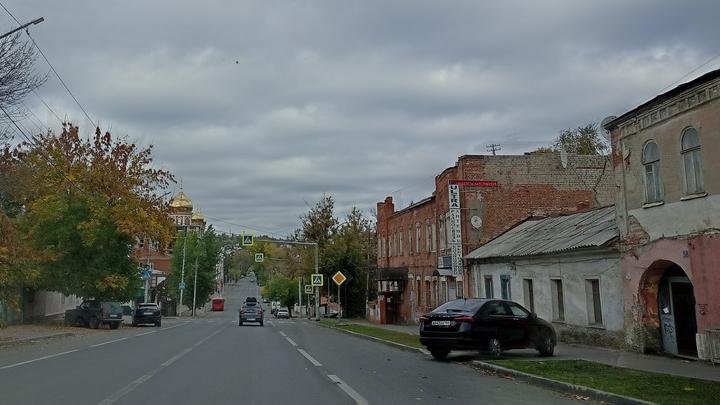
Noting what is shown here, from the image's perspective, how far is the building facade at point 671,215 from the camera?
1407 centimetres

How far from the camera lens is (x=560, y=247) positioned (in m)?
20.6

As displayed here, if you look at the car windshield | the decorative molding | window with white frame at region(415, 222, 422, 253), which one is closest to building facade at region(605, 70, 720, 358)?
the decorative molding

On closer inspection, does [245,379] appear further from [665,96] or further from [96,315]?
[96,315]

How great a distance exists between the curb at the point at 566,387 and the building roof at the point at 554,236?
6702 millimetres

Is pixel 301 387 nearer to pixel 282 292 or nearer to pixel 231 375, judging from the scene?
pixel 231 375

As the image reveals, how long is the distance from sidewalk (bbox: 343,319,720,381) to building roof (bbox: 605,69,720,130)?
632 cm

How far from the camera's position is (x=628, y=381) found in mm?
10875

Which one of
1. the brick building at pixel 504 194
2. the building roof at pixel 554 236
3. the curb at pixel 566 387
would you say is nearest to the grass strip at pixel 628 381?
the curb at pixel 566 387

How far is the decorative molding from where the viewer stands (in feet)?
46.5

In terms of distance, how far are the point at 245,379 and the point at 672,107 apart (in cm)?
1190

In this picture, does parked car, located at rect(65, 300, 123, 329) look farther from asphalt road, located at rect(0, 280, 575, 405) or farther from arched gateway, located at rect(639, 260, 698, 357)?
arched gateway, located at rect(639, 260, 698, 357)

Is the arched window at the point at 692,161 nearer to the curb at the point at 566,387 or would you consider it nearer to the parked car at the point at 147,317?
the curb at the point at 566,387

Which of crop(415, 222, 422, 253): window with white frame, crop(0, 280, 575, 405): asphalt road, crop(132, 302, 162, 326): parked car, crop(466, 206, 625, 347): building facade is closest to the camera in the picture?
crop(0, 280, 575, 405): asphalt road

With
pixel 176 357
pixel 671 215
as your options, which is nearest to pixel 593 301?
pixel 671 215
